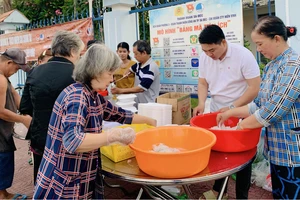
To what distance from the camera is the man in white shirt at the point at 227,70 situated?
7.36ft

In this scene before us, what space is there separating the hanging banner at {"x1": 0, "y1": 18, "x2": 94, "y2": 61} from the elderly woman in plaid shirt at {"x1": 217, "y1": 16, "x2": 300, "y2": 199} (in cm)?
387

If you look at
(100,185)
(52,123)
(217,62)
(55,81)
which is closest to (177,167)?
(100,185)

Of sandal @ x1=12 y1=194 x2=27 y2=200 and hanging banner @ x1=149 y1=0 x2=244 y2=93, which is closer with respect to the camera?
sandal @ x1=12 y1=194 x2=27 y2=200

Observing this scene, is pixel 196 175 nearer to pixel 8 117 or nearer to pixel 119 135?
pixel 119 135

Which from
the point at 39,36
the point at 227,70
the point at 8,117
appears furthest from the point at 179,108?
the point at 39,36

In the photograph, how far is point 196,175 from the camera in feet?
4.84

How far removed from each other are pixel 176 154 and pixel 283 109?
675 millimetres

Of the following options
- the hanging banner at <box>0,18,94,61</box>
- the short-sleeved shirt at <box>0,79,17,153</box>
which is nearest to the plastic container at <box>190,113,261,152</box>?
the short-sleeved shirt at <box>0,79,17,153</box>

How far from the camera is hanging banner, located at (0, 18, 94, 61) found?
199 inches

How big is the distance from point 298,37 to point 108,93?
7.45ft

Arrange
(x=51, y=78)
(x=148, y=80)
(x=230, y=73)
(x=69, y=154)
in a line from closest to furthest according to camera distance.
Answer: (x=69, y=154) → (x=51, y=78) → (x=230, y=73) → (x=148, y=80)

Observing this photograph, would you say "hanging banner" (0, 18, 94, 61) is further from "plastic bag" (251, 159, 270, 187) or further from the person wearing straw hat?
"plastic bag" (251, 159, 270, 187)

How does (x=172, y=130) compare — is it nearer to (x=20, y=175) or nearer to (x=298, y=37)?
(x=298, y=37)

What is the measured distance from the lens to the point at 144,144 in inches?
67.8
